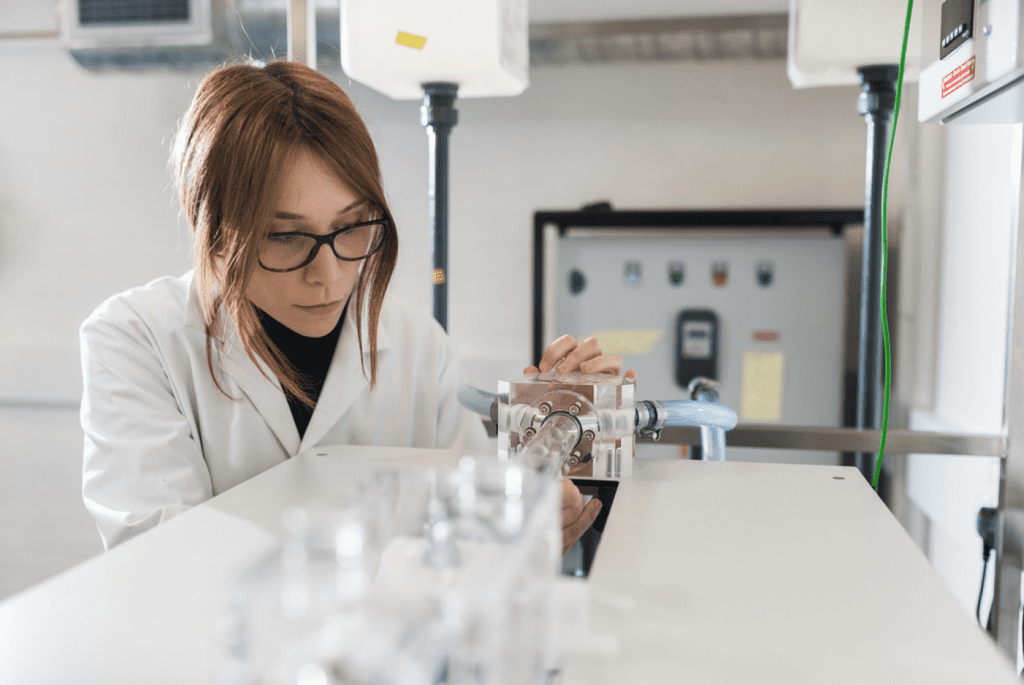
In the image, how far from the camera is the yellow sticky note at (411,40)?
4.54 feet

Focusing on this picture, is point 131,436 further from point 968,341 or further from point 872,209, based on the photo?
point 968,341

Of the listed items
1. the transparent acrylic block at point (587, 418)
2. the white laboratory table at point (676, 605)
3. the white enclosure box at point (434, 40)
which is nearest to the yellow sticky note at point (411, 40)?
the white enclosure box at point (434, 40)

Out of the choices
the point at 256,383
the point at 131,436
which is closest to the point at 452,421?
the point at 256,383

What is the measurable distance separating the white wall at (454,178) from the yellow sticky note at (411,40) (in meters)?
1.48

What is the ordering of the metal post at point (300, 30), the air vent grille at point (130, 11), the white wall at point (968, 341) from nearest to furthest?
the metal post at point (300, 30) → the white wall at point (968, 341) → the air vent grille at point (130, 11)

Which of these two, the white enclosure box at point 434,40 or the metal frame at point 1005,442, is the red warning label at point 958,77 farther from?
the white enclosure box at point 434,40

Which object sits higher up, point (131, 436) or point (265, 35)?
point (265, 35)

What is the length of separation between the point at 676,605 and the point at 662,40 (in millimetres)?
2248

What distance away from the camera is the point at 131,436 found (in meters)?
0.87

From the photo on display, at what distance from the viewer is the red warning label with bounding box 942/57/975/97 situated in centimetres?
82

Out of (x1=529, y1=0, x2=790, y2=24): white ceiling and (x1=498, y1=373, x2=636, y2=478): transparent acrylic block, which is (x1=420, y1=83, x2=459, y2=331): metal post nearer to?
(x1=498, y1=373, x2=636, y2=478): transparent acrylic block

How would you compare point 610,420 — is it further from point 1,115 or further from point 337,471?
point 1,115

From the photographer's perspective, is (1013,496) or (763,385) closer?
(1013,496)

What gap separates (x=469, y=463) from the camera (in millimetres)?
409
